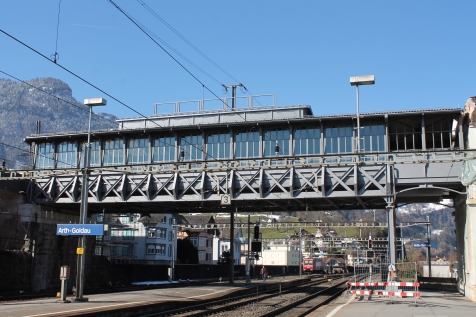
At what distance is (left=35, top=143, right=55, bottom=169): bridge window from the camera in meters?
49.6

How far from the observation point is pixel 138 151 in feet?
152

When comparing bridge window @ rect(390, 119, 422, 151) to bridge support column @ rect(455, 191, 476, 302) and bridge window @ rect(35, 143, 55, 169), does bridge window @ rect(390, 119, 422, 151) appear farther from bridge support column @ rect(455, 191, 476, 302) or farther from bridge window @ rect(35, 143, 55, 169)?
bridge window @ rect(35, 143, 55, 169)

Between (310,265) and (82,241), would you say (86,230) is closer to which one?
(82,241)

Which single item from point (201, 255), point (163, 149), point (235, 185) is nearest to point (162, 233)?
point (201, 255)

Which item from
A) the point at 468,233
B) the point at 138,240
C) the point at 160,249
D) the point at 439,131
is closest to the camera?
the point at 468,233

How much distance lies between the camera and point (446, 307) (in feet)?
84.0

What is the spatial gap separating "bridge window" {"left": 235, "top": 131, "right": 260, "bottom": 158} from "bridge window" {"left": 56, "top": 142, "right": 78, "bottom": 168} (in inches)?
617

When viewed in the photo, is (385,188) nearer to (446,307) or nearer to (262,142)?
(446,307)

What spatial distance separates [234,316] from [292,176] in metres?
13.7

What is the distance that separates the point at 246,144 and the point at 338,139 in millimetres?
7601

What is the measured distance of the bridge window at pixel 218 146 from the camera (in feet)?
144

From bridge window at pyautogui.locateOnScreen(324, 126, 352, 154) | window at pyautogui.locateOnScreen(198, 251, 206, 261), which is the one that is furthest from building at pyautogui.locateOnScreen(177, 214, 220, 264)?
bridge window at pyautogui.locateOnScreen(324, 126, 352, 154)

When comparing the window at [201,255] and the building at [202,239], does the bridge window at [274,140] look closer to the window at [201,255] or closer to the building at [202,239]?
the building at [202,239]

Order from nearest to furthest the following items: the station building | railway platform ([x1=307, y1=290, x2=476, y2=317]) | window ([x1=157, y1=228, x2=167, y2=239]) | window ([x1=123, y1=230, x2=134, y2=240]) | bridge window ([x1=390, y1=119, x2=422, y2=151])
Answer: railway platform ([x1=307, y1=290, x2=476, y2=317])
the station building
bridge window ([x1=390, y1=119, x2=422, y2=151])
window ([x1=123, y1=230, x2=134, y2=240])
window ([x1=157, y1=228, x2=167, y2=239])
